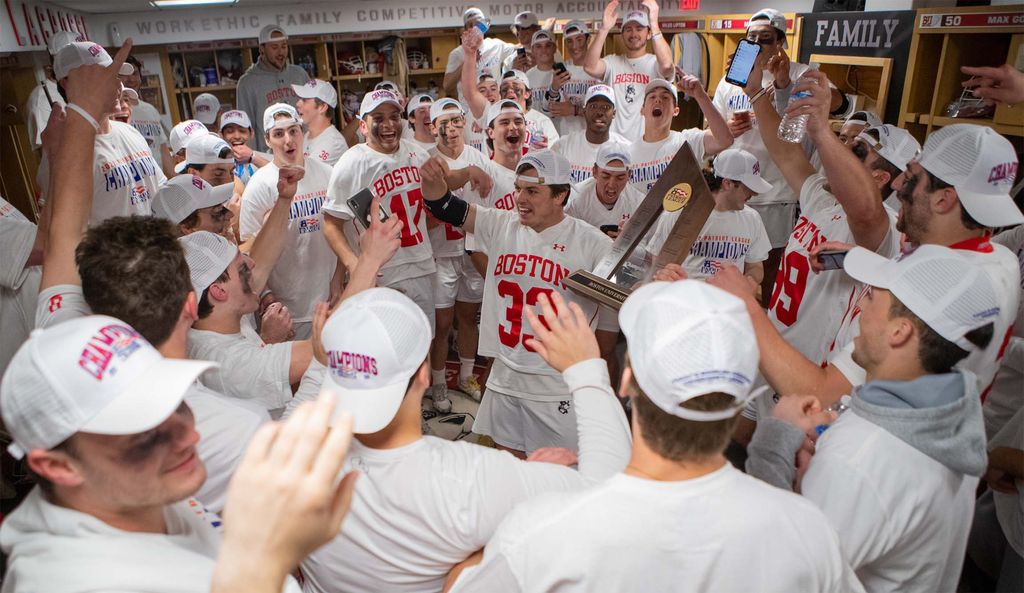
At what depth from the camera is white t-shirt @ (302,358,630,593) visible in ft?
5.13

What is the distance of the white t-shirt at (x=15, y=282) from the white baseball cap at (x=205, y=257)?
1021 millimetres

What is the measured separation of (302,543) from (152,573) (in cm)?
40

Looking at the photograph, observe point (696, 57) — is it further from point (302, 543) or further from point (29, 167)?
point (302, 543)

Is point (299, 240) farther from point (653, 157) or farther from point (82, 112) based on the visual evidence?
point (653, 157)

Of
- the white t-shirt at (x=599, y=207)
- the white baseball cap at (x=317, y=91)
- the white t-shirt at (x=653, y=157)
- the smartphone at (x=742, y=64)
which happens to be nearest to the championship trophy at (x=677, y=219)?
the white t-shirt at (x=599, y=207)

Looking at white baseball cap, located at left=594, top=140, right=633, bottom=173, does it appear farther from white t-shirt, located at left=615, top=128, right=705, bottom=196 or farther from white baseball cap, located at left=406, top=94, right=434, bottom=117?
white baseball cap, located at left=406, top=94, right=434, bottom=117

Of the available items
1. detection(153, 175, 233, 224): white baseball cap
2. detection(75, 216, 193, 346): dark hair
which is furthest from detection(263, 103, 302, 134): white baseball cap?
detection(75, 216, 193, 346): dark hair

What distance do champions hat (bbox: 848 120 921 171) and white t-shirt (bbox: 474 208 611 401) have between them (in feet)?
4.61

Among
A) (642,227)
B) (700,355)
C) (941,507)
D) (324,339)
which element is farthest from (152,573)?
(642,227)

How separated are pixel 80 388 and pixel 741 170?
142 inches

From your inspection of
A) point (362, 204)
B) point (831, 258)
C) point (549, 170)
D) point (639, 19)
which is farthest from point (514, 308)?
point (639, 19)

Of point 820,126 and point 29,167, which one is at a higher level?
point 820,126

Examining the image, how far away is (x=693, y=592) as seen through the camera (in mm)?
1206

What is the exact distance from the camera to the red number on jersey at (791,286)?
3109mm
